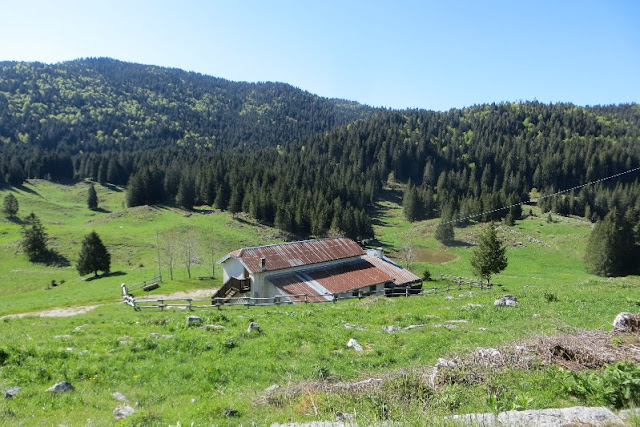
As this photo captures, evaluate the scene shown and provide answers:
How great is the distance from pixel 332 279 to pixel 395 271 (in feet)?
31.9

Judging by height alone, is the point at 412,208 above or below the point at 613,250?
below

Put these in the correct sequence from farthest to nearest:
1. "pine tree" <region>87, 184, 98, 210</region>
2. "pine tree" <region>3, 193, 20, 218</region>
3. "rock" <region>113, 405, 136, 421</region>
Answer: "pine tree" <region>87, 184, 98, 210</region> < "pine tree" <region>3, 193, 20, 218</region> < "rock" <region>113, 405, 136, 421</region>

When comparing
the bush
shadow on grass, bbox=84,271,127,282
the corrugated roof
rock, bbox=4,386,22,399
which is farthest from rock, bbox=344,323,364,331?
shadow on grass, bbox=84,271,127,282

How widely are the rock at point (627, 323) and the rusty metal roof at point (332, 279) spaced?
93.7 ft

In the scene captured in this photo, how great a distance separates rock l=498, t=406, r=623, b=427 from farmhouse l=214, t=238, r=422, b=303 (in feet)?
99.0

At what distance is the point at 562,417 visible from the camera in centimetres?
625

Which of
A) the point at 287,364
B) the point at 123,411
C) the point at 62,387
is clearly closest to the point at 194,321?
the point at 287,364

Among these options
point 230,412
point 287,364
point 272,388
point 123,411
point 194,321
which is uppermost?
point 230,412

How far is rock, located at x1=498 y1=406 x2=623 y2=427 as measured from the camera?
19.8ft

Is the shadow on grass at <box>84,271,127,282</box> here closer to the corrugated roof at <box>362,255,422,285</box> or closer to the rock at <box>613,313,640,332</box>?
the corrugated roof at <box>362,255,422,285</box>

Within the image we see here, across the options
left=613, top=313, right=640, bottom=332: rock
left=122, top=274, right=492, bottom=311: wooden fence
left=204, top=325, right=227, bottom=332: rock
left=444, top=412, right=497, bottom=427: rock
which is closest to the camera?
left=444, top=412, right=497, bottom=427: rock

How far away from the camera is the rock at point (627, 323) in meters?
11.4

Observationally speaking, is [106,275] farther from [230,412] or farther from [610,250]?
[610,250]

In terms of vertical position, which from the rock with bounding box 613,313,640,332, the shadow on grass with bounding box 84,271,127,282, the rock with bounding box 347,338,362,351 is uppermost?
the rock with bounding box 613,313,640,332
